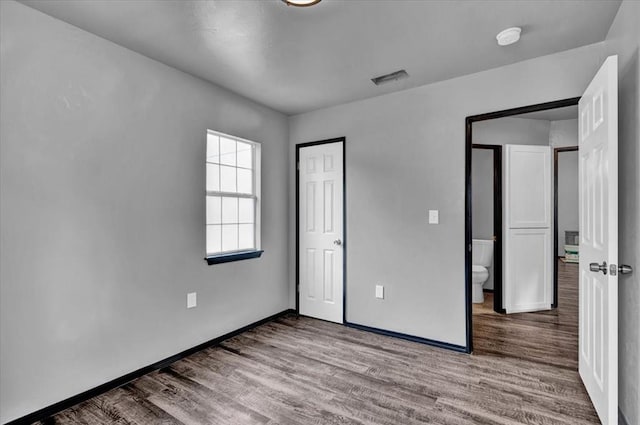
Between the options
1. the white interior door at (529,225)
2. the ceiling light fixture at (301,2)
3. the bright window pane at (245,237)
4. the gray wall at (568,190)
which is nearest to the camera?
the ceiling light fixture at (301,2)

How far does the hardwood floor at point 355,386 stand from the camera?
6.75 ft

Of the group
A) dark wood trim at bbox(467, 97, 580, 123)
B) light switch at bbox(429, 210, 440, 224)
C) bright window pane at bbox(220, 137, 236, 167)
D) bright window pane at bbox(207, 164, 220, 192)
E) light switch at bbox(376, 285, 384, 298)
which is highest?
dark wood trim at bbox(467, 97, 580, 123)

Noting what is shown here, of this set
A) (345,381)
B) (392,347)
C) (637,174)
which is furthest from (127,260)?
(637,174)

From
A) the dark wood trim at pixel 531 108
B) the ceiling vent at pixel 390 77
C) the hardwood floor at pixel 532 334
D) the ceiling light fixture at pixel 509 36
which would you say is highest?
the ceiling vent at pixel 390 77

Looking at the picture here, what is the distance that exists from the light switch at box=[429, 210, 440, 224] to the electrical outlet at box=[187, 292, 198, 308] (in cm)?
230

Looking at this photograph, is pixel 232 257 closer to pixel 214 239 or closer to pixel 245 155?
pixel 214 239

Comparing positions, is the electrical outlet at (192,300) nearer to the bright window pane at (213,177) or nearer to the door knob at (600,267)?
the bright window pane at (213,177)

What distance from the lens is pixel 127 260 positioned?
248 cm

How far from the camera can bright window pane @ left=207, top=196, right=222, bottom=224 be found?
326 centimetres

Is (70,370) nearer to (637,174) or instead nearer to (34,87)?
(34,87)

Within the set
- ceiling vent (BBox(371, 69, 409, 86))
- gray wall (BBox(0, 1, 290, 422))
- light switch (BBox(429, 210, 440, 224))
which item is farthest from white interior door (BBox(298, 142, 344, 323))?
gray wall (BBox(0, 1, 290, 422))

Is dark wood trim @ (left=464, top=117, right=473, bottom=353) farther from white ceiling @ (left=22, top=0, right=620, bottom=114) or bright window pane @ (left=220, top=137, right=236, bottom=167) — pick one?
bright window pane @ (left=220, top=137, right=236, bottom=167)

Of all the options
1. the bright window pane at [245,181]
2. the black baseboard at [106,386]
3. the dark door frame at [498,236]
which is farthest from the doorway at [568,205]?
the black baseboard at [106,386]

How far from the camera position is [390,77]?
3.02 meters
